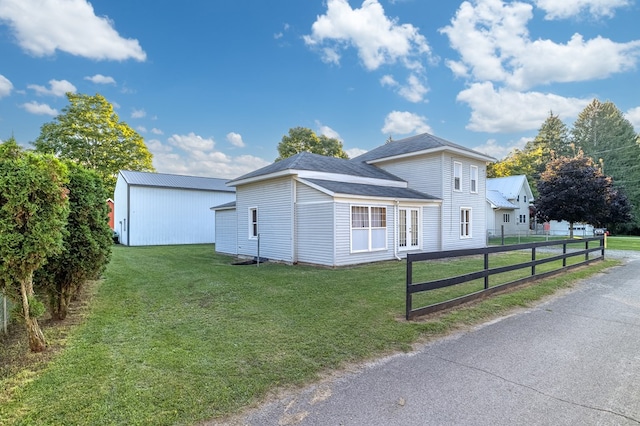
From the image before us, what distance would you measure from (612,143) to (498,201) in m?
26.5

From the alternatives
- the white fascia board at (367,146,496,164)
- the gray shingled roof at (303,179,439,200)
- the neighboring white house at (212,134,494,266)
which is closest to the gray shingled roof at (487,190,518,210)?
the neighboring white house at (212,134,494,266)

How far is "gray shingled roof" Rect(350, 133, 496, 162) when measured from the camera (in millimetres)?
16212

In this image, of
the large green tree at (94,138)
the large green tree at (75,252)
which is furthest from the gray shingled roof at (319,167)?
the large green tree at (94,138)

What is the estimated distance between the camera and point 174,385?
3045 mm

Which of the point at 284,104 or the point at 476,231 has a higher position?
the point at 284,104

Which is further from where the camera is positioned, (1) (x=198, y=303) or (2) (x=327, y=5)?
(2) (x=327, y=5)

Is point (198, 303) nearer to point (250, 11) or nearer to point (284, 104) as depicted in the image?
point (250, 11)

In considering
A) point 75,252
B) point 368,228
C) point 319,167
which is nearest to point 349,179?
point 319,167

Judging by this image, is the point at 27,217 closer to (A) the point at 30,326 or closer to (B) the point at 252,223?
(A) the point at 30,326

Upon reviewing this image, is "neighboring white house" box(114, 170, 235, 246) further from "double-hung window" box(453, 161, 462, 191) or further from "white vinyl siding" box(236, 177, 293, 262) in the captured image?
"double-hung window" box(453, 161, 462, 191)

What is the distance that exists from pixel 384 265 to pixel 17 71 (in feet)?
81.2

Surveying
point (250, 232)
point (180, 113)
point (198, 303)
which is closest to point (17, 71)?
point (180, 113)

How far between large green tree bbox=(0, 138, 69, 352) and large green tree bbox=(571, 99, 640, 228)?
5133cm

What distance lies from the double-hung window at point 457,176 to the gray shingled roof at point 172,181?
49.3 ft
